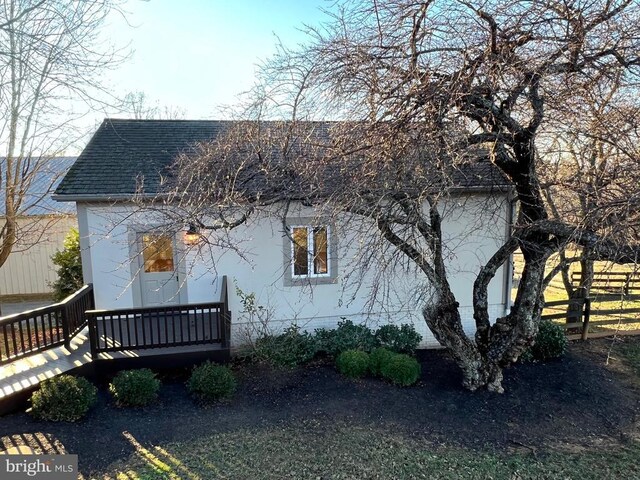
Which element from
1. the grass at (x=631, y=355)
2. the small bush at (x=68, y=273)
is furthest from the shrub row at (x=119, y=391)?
the grass at (x=631, y=355)

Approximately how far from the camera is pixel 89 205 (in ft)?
24.5

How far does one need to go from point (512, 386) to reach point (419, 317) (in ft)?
7.86

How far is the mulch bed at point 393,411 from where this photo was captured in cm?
512

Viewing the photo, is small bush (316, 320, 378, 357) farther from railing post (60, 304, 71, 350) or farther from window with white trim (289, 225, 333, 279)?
railing post (60, 304, 71, 350)

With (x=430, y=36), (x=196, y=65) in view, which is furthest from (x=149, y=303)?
(x=430, y=36)

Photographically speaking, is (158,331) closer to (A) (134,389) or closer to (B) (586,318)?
(A) (134,389)

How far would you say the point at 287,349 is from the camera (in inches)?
290

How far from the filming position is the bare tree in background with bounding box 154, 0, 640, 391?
488cm

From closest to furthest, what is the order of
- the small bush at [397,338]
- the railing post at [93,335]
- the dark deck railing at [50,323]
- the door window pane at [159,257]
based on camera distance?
the dark deck railing at [50,323], the railing post at [93,335], the small bush at [397,338], the door window pane at [159,257]

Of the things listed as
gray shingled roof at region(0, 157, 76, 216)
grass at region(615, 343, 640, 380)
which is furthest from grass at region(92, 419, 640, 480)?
gray shingled roof at region(0, 157, 76, 216)

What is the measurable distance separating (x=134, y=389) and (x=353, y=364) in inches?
141

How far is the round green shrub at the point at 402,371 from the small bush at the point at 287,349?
1.58 meters

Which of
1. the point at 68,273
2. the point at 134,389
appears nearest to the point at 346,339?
the point at 134,389

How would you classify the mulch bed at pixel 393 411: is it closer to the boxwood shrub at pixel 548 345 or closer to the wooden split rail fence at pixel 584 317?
the boxwood shrub at pixel 548 345
